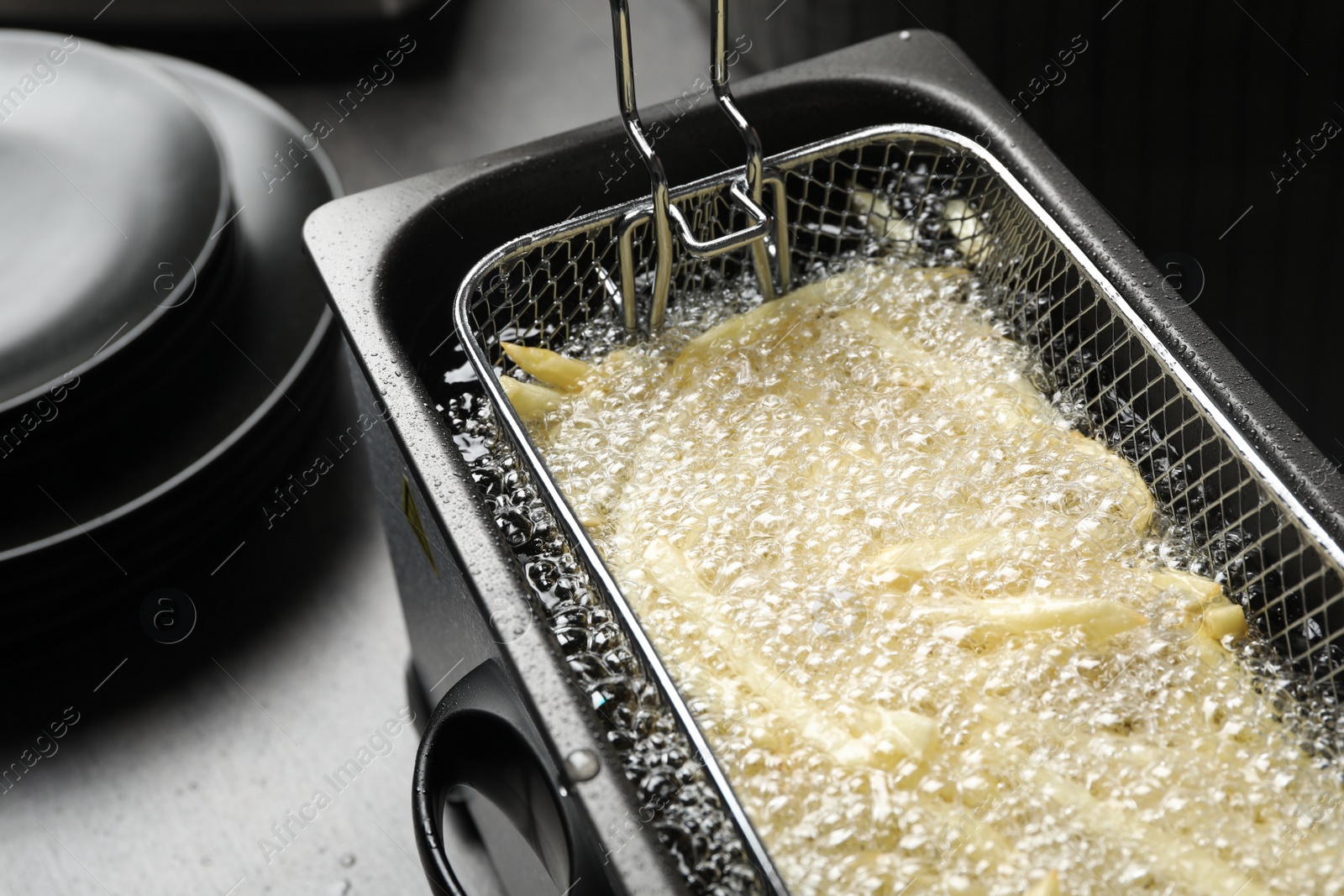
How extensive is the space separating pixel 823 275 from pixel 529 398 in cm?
21

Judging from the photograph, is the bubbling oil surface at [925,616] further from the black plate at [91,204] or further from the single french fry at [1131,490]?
the black plate at [91,204]

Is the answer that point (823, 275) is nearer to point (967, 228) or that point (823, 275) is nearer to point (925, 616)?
point (967, 228)

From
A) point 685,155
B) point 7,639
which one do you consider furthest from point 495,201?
point 7,639

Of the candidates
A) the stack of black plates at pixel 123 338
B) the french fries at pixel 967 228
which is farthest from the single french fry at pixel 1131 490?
the stack of black plates at pixel 123 338

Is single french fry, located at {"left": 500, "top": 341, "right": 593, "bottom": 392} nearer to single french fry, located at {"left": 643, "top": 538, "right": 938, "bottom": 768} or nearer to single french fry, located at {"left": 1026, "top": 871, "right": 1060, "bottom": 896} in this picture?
single french fry, located at {"left": 643, "top": 538, "right": 938, "bottom": 768}

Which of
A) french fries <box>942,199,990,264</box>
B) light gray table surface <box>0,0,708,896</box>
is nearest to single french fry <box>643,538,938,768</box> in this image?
french fries <box>942,199,990,264</box>

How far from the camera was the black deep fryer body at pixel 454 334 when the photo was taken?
1.46 feet

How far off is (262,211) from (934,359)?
1.97 feet

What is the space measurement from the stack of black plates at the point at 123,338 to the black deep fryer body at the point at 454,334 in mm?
191

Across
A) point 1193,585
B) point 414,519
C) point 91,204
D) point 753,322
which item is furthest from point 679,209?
point 91,204

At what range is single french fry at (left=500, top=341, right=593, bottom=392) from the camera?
599 mm

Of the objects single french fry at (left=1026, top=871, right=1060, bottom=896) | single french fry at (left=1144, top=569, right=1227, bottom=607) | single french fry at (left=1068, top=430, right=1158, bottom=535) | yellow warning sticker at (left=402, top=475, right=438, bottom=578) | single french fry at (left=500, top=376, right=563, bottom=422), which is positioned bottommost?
single french fry at (left=1026, top=871, right=1060, bottom=896)

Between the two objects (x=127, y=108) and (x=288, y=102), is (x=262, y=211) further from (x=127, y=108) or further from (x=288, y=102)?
(x=288, y=102)

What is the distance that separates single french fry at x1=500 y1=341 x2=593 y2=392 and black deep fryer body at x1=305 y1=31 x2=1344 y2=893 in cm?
6
